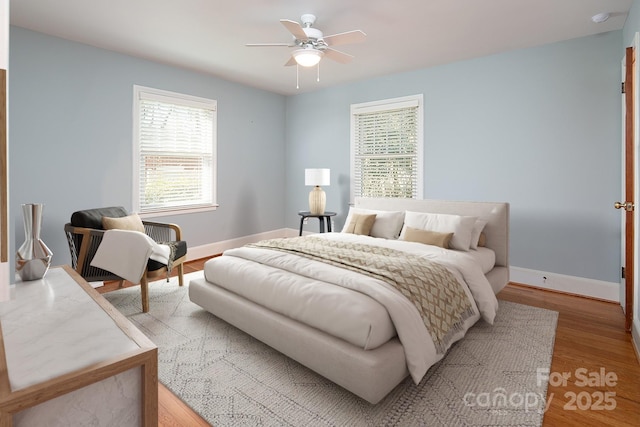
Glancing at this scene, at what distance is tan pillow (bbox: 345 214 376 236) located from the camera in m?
3.82

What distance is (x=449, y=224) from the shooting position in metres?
3.39

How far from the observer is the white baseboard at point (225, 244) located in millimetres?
4961

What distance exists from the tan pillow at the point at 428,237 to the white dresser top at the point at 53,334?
2595mm

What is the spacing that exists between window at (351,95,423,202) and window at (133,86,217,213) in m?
2.07

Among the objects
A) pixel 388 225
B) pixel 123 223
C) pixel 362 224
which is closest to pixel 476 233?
pixel 388 225

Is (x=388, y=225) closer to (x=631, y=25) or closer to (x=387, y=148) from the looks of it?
(x=387, y=148)

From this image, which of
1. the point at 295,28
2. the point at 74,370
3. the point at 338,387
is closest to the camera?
the point at 74,370

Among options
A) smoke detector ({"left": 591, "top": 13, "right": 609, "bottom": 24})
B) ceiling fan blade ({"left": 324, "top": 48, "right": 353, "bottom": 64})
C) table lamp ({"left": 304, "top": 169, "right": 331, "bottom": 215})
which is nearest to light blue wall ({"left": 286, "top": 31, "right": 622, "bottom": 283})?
smoke detector ({"left": 591, "top": 13, "right": 609, "bottom": 24})

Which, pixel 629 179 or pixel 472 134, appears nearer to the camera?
pixel 629 179

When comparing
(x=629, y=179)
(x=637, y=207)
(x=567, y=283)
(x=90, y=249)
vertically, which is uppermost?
(x=629, y=179)

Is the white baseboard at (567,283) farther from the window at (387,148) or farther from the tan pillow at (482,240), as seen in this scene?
the window at (387,148)

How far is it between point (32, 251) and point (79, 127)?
7.43 ft

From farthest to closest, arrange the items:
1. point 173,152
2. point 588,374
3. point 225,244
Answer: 1. point 225,244
2. point 173,152
3. point 588,374

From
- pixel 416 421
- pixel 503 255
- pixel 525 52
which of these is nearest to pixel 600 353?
pixel 503 255
